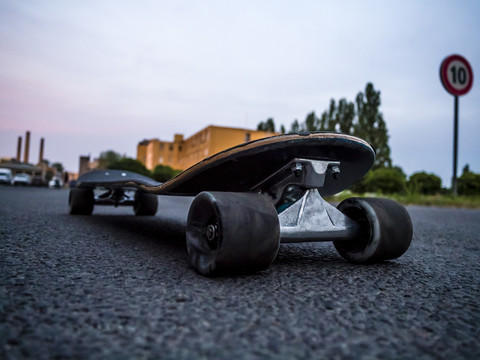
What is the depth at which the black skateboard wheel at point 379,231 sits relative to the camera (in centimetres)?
181

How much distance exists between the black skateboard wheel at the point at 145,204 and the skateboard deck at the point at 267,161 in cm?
250

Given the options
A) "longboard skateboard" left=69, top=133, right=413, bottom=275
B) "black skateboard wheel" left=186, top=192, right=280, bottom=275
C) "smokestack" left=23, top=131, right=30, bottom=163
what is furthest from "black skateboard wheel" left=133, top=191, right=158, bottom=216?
"smokestack" left=23, top=131, right=30, bottom=163

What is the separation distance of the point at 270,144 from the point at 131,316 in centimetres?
98

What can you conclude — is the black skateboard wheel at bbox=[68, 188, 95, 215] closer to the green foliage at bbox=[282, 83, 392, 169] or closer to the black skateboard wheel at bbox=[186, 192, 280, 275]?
the black skateboard wheel at bbox=[186, 192, 280, 275]

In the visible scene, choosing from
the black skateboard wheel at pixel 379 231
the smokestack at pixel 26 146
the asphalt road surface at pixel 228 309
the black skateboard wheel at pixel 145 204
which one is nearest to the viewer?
→ the asphalt road surface at pixel 228 309

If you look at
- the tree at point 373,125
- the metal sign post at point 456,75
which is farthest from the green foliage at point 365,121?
the metal sign post at point 456,75

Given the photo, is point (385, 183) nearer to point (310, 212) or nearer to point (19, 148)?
point (310, 212)

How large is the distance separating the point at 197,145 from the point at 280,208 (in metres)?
45.0

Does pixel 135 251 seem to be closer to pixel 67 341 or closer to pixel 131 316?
pixel 131 316

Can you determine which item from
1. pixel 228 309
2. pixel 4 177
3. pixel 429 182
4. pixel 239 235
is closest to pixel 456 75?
pixel 429 182

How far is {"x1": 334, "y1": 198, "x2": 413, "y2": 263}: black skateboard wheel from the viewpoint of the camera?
1.81 m

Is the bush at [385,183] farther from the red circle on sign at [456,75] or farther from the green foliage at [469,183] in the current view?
the red circle on sign at [456,75]

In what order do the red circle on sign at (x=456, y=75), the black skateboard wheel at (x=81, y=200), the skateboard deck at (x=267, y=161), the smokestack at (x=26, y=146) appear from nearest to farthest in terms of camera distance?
the skateboard deck at (x=267, y=161)
the black skateboard wheel at (x=81, y=200)
the red circle on sign at (x=456, y=75)
the smokestack at (x=26, y=146)

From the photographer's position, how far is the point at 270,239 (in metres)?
1.47
